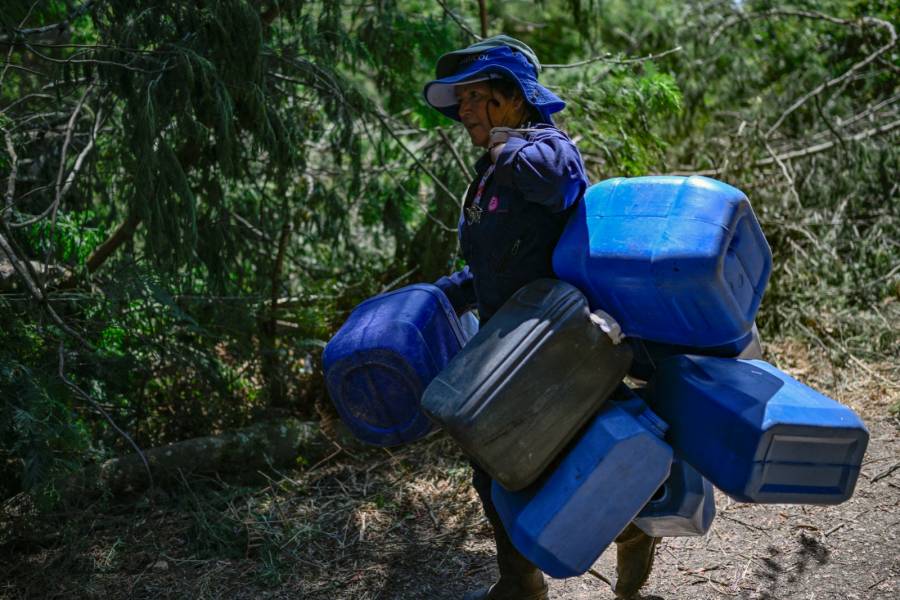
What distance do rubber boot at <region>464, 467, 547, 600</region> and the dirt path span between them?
0.37 m

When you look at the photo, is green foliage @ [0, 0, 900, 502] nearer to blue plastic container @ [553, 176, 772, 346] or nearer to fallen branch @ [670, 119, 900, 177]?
fallen branch @ [670, 119, 900, 177]

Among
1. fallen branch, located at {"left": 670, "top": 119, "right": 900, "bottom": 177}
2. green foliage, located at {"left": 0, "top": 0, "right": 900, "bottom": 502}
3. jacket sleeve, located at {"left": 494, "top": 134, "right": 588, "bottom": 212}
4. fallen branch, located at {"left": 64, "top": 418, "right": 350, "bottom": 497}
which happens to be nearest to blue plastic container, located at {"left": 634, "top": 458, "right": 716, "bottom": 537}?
jacket sleeve, located at {"left": 494, "top": 134, "right": 588, "bottom": 212}

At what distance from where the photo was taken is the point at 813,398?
7.21 feet

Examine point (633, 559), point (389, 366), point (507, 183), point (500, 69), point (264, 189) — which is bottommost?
point (633, 559)

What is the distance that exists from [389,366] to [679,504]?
37.9 inches

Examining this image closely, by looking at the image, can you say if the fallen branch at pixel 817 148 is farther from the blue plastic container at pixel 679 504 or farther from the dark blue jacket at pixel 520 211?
the blue plastic container at pixel 679 504

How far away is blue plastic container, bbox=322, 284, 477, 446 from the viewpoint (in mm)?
2713

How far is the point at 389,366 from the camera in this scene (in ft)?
8.89

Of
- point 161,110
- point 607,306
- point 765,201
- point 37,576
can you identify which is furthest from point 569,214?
point 765,201

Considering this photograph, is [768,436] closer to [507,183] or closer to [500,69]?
[507,183]

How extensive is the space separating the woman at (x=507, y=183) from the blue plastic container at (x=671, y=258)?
14 centimetres

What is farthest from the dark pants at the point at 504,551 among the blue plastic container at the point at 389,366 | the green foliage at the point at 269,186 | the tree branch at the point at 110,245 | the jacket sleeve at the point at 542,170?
the tree branch at the point at 110,245

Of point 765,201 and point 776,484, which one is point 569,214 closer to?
A: point 776,484

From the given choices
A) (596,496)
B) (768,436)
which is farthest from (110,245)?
(768,436)
